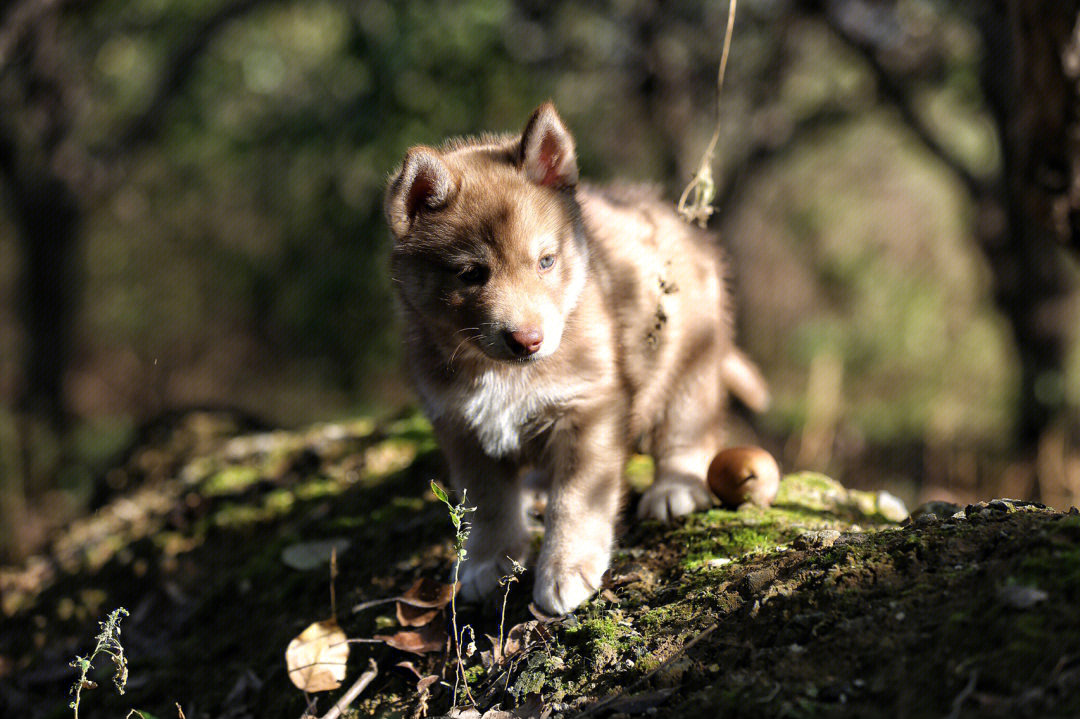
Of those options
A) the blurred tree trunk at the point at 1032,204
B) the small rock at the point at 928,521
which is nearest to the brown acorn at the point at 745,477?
the small rock at the point at 928,521

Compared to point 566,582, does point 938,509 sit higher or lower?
higher

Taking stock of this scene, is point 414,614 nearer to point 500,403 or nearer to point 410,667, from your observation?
point 410,667

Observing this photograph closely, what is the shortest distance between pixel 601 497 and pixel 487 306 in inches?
30.9

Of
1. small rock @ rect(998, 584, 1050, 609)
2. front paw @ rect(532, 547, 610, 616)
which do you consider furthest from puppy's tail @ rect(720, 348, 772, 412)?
small rock @ rect(998, 584, 1050, 609)

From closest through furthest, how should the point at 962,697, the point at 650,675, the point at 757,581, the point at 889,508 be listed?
the point at 962,697 < the point at 650,675 < the point at 757,581 < the point at 889,508

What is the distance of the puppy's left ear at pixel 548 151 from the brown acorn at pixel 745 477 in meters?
1.12

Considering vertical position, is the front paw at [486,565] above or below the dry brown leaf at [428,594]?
above

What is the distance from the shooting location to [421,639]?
291 cm

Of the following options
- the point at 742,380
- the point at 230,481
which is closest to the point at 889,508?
the point at 742,380

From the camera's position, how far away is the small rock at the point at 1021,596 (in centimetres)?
193

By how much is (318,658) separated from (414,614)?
33cm

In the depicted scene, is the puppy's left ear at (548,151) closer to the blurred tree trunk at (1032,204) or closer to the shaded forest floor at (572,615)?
the shaded forest floor at (572,615)

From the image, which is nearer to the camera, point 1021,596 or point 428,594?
point 1021,596

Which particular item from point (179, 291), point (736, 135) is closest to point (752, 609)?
point (736, 135)
